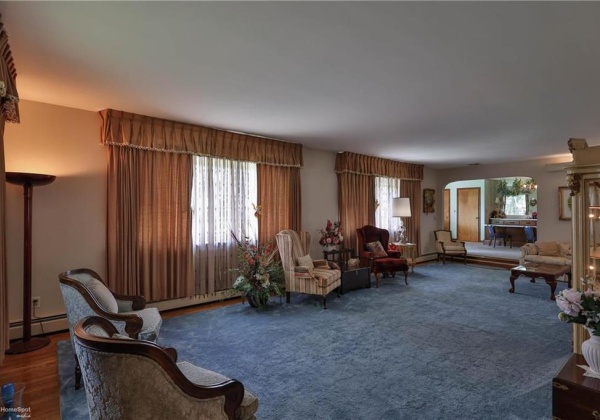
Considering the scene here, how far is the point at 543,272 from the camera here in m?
5.10

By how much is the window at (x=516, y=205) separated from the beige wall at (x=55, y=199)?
1313cm

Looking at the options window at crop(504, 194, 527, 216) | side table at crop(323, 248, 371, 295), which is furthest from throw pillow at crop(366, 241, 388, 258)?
window at crop(504, 194, 527, 216)

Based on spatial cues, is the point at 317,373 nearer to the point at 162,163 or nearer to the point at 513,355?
the point at 513,355

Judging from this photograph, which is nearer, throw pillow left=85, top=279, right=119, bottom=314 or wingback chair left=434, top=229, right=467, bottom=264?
throw pillow left=85, top=279, right=119, bottom=314

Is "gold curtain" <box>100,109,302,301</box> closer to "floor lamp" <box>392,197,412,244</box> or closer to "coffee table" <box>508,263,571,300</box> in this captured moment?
"floor lamp" <box>392,197,412,244</box>

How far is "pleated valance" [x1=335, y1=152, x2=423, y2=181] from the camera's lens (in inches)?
253

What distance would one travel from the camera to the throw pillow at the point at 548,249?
252 inches

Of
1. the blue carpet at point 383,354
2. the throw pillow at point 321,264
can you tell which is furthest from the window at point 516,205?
the throw pillow at point 321,264

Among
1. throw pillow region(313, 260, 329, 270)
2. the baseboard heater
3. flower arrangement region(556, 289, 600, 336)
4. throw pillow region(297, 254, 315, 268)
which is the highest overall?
flower arrangement region(556, 289, 600, 336)

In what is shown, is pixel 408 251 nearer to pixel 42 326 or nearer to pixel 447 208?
pixel 447 208

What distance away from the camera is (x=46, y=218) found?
11.6ft

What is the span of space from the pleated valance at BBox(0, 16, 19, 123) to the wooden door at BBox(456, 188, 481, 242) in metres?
12.9

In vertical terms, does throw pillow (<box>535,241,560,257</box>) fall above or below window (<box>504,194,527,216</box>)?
below

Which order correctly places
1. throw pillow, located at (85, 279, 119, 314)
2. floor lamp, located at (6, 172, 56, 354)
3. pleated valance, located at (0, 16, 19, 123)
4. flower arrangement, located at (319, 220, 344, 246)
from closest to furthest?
pleated valance, located at (0, 16, 19, 123) → throw pillow, located at (85, 279, 119, 314) → floor lamp, located at (6, 172, 56, 354) → flower arrangement, located at (319, 220, 344, 246)
